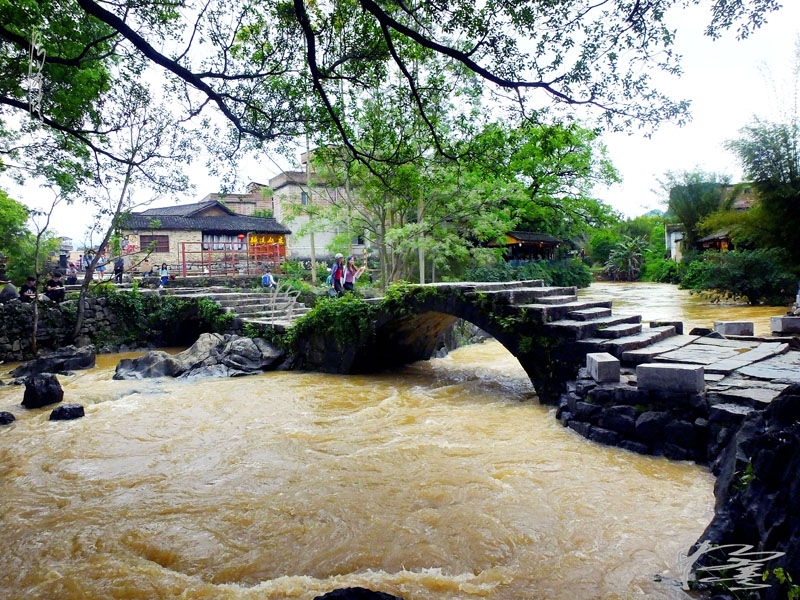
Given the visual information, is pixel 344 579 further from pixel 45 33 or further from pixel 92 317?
pixel 92 317

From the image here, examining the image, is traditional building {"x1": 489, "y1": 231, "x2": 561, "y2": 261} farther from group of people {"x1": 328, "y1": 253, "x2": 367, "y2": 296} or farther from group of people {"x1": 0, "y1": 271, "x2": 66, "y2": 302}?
group of people {"x1": 0, "y1": 271, "x2": 66, "y2": 302}

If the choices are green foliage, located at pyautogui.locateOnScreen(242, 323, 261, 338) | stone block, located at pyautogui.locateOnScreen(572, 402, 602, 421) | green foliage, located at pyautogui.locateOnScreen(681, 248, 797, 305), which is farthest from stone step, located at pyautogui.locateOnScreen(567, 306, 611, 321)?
green foliage, located at pyautogui.locateOnScreen(681, 248, 797, 305)

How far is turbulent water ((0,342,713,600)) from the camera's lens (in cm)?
349

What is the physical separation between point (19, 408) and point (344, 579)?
7.73 meters

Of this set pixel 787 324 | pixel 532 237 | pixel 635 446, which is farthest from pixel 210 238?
pixel 635 446

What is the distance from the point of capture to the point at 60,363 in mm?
11820

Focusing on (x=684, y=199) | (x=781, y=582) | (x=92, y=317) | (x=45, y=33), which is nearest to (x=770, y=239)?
(x=684, y=199)

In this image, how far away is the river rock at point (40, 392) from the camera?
855cm

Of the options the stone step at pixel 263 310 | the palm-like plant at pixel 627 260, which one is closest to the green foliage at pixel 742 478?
the stone step at pixel 263 310

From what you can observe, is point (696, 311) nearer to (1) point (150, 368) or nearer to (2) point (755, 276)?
(2) point (755, 276)

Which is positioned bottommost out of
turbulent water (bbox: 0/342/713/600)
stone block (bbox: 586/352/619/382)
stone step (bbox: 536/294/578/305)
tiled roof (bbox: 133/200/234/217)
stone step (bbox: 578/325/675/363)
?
turbulent water (bbox: 0/342/713/600)

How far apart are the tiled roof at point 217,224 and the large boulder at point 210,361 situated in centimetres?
1940

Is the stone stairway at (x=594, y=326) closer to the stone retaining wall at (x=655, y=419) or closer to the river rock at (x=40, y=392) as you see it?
the stone retaining wall at (x=655, y=419)

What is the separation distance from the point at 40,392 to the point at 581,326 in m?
8.73
